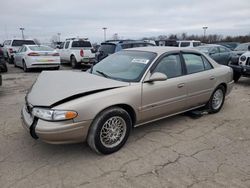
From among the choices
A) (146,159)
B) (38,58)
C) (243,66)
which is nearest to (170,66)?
(146,159)

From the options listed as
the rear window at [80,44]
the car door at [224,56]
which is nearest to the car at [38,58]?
the rear window at [80,44]

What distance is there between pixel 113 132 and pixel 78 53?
36.3ft

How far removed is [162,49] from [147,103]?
117cm

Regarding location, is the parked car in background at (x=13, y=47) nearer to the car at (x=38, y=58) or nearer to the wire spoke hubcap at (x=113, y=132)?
the car at (x=38, y=58)

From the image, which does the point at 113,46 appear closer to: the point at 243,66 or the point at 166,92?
the point at 243,66

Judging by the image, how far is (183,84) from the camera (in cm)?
430

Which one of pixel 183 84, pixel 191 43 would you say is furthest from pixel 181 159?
pixel 191 43

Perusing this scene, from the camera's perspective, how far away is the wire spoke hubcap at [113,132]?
338cm

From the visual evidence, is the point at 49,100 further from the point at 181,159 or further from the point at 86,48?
the point at 86,48

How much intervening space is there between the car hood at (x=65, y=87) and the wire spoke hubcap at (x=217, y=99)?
2.52 meters

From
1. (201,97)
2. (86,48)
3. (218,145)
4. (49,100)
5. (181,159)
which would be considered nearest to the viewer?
(49,100)

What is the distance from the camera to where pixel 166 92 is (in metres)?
4.01

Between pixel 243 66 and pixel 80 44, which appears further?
pixel 80 44

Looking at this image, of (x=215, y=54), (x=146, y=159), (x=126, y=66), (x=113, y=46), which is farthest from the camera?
(x=215, y=54)
